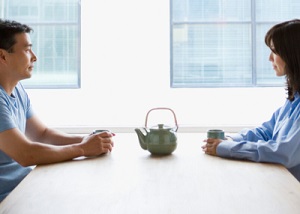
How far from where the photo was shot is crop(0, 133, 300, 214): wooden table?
1.10 meters

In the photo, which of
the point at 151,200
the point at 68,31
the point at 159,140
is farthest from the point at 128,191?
the point at 68,31

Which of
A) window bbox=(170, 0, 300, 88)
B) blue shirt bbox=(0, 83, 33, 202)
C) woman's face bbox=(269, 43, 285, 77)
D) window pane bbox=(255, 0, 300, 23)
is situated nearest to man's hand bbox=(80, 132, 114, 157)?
blue shirt bbox=(0, 83, 33, 202)

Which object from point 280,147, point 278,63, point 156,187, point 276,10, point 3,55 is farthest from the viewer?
point 276,10

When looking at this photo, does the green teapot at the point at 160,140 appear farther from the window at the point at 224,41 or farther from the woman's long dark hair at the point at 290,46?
the window at the point at 224,41

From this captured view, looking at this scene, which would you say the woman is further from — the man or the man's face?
the man's face

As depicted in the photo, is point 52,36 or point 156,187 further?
point 52,36

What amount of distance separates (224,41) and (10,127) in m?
2.57

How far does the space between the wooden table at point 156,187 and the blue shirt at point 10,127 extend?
0.87ft

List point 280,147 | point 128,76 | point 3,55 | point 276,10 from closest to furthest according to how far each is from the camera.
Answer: point 280,147 < point 3,55 < point 128,76 < point 276,10

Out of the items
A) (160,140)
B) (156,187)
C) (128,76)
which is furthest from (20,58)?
(128,76)

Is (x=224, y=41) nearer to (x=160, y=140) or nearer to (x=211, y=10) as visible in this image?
(x=211, y=10)

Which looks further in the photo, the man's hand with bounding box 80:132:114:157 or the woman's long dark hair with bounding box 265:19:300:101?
the woman's long dark hair with bounding box 265:19:300:101

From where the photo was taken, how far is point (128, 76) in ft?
11.8

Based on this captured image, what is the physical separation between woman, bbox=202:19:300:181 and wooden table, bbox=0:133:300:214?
0.16 feet
